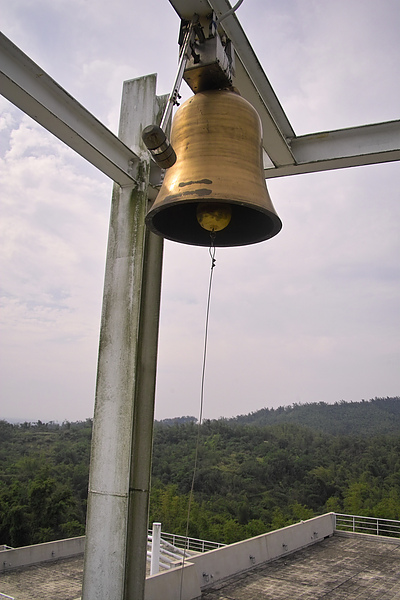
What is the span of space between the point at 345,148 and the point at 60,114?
1.98m

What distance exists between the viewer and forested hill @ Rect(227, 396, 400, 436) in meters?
74.8

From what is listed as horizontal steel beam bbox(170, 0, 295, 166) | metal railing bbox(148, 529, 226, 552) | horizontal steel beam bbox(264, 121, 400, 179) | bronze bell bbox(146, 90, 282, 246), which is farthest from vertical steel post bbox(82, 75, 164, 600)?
bronze bell bbox(146, 90, 282, 246)

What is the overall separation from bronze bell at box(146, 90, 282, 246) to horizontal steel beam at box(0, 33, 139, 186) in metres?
1.10

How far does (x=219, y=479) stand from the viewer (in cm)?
4903

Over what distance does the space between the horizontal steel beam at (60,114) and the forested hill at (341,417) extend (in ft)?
239

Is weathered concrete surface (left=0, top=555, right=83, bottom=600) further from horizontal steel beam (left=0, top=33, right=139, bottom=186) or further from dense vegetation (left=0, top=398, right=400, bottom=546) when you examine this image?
dense vegetation (left=0, top=398, right=400, bottom=546)

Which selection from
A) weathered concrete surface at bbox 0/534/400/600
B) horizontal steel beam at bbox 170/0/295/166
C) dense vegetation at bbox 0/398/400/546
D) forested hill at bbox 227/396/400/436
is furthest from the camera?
forested hill at bbox 227/396/400/436

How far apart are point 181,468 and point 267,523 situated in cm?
947

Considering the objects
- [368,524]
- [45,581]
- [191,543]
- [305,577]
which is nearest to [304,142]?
[305,577]

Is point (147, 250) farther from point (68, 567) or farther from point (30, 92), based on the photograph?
point (68, 567)

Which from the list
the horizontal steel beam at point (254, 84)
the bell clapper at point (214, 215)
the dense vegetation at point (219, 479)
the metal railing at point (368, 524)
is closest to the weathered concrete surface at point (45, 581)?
the metal railing at point (368, 524)

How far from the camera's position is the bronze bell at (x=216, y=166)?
195 centimetres

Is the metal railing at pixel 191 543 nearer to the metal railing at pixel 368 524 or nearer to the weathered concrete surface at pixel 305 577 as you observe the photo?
the weathered concrete surface at pixel 305 577

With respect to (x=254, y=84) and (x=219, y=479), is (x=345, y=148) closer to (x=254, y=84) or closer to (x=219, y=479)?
(x=254, y=84)
